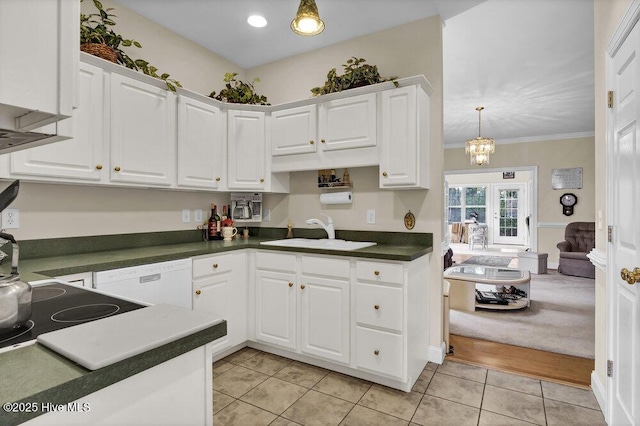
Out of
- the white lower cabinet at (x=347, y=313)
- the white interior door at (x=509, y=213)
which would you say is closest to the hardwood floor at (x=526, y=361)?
the white lower cabinet at (x=347, y=313)

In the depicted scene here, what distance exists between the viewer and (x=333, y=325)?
2482mm

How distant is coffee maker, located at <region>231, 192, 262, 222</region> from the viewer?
3451mm

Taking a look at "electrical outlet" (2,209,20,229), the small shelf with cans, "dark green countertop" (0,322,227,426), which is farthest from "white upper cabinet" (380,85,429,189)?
"electrical outlet" (2,209,20,229)

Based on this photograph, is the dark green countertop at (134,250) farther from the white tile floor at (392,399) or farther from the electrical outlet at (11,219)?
the white tile floor at (392,399)

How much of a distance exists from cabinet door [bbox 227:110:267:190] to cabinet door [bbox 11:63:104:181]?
1074mm

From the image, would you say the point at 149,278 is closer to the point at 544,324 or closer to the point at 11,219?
the point at 11,219

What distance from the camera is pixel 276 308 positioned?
2.74 m

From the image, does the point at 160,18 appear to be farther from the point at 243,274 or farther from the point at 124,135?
the point at 243,274

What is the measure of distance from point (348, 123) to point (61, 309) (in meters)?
2.24

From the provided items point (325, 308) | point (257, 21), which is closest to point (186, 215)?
point (325, 308)

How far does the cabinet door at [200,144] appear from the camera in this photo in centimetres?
269

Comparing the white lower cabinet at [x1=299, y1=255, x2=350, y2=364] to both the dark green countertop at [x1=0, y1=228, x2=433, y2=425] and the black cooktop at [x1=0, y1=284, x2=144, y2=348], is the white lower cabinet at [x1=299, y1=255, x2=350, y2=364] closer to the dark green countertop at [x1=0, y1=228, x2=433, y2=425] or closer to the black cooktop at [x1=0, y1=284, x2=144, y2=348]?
the dark green countertop at [x1=0, y1=228, x2=433, y2=425]

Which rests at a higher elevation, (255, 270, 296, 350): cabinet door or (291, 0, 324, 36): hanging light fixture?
(291, 0, 324, 36): hanging light fixture

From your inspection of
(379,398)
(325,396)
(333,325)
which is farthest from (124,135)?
(379,398)
